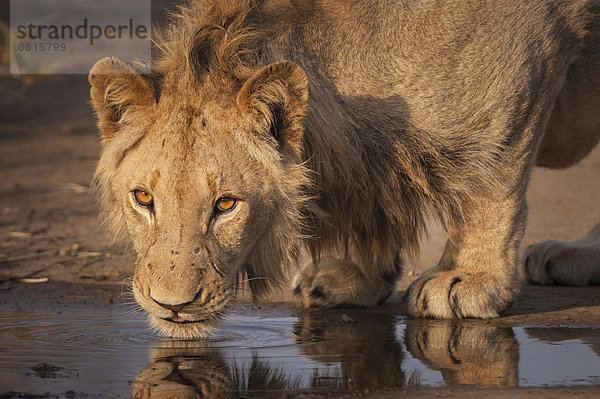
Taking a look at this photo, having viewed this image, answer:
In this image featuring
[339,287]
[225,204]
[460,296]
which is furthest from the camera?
[339,287]

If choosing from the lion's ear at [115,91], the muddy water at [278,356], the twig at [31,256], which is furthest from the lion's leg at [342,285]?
the twig at [31,256]

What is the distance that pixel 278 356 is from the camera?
3.97 metres

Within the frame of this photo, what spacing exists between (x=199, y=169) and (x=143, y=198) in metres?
0.32

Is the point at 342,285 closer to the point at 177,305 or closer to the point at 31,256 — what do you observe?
the point at 177,305

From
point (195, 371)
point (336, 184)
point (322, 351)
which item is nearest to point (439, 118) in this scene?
point (336, 184)

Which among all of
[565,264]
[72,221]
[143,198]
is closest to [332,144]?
[143,198]

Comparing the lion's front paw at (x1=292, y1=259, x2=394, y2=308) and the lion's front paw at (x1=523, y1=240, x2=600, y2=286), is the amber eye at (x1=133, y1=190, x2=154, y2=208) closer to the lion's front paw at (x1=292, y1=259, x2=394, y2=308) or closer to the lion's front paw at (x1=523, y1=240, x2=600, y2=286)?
the lion's front paw at (x1=292, y1=259, x2=394, y2=308)

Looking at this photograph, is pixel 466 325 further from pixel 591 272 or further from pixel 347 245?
pixel 591 272

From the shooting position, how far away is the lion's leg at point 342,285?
5.31m

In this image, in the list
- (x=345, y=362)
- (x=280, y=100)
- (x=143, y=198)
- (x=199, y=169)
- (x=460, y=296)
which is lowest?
(x=345, y=362)

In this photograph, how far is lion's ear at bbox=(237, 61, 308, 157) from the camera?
161 inches

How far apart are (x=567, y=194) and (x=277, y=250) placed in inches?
202

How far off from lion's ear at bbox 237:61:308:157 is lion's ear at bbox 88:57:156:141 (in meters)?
0.46

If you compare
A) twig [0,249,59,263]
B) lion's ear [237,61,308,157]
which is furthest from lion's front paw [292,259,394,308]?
twig [0,249,59,263]
